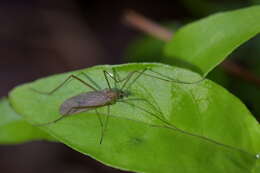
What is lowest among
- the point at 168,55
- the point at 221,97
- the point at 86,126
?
the point at 86,126

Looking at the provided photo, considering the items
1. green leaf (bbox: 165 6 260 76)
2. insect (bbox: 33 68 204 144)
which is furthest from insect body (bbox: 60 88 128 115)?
green leaf (bbox: 165 6 260 76)

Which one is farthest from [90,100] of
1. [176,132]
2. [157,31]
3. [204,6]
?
[204,6]

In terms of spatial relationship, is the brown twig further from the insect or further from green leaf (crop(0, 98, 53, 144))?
green leaf (crop(0, 98, 53, 144))

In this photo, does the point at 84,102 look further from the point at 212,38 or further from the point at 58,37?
the point at 58,37

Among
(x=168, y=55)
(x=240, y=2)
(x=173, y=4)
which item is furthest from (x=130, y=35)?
(x=168, y=55)

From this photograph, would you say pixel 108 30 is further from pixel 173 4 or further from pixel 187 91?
pixel 187 91

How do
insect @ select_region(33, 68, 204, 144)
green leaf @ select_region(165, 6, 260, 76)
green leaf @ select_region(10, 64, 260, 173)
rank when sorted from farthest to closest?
1. insect @ select_region(33, 68, 204, 144)
2. green leaf @ select_region(165, 6, 260, 76)
3. green leaf @ select_region(10, 64, 260, 173)

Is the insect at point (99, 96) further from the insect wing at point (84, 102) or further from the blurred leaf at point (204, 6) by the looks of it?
the blurred leaf at point (204, 6)
